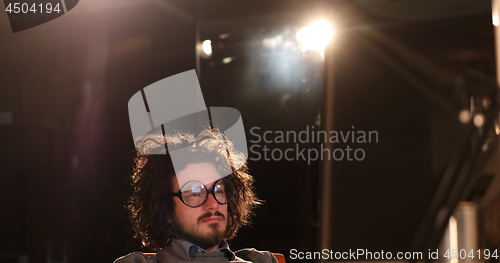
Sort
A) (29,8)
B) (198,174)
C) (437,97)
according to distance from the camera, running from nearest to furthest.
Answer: (198,174)
(29,8)
(437,97)

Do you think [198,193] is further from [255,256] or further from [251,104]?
[251,104]

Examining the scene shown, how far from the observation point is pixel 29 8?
2.34 meters

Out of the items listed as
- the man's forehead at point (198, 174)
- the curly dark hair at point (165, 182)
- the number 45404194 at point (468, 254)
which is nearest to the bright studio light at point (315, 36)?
the curly dark hair at point (165, 182)

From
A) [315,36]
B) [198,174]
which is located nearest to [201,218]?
[198,174]

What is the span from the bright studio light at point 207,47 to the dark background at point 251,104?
38 mm

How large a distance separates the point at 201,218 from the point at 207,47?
1172 mm

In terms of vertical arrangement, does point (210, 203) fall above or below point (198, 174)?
below

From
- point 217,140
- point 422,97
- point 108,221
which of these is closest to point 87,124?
point 108,221

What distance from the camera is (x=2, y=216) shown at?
225 cm

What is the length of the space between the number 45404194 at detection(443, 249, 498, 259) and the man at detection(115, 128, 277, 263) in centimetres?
135

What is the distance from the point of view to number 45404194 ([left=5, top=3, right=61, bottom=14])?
2.33 m

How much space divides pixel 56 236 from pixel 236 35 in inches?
65.3

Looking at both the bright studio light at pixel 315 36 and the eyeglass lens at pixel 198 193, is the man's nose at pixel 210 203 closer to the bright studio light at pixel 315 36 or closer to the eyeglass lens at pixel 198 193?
the eyeglass lens at pixel 198 193

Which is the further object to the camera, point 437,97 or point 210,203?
point 437,97
